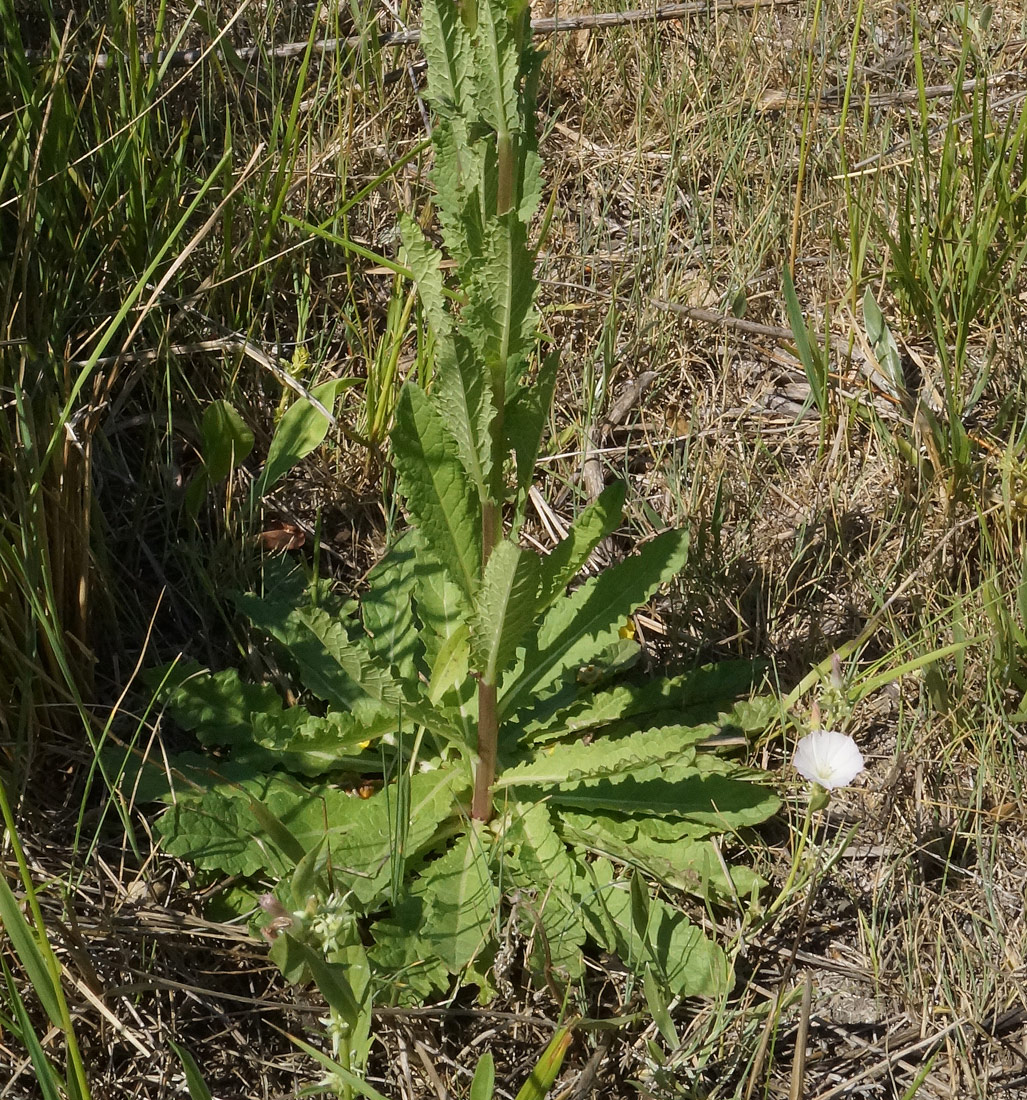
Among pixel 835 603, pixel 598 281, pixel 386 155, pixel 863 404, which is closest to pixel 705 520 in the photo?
pixel 835 603

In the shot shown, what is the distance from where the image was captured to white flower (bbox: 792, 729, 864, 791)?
5.26 feet

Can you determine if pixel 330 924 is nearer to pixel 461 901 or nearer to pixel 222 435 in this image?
pixel 461 901

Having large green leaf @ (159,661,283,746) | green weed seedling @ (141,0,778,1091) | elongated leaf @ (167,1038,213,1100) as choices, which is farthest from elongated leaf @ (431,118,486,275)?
elongated leaf @ (167,1038,213,1100)

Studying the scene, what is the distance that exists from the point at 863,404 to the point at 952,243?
0.39 metres

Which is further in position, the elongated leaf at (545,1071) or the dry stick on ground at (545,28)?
the dry stick on ground at (545,28)

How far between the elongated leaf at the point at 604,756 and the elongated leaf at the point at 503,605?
0.78 feet

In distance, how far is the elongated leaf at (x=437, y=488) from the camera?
5.61 feet

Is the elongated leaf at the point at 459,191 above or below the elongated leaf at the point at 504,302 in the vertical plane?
above

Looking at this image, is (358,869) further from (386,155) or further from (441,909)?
(386,155)

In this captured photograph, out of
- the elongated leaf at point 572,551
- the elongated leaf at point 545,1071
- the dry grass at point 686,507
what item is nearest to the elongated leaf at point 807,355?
the dry grass at point 686,507

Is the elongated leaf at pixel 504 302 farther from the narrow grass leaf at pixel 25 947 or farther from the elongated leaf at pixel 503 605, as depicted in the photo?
the narrow grass leaf at pixel 25 947

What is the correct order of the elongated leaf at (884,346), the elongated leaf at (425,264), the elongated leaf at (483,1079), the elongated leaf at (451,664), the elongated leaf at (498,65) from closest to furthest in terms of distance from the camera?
the elongated leaf at (498,65) → the elongated leaf at (483,1079) → the elongated leaf at (425,264) → the elongated leaf at (451,664) → the elongated leaf at (884,346)

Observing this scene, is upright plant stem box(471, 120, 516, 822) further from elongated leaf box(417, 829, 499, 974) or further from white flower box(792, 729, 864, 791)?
white flower box(792, 729, 864, 791)

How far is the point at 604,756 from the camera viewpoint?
198 centimetres
